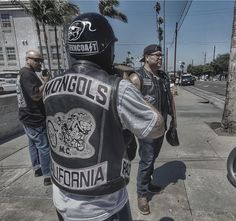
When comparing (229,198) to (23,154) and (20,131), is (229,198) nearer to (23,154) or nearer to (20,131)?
(23,154)

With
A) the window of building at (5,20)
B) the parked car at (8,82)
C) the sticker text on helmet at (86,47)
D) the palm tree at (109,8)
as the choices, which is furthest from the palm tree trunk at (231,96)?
the window of building at (5,20)

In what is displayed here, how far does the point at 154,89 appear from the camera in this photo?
2.97 metres

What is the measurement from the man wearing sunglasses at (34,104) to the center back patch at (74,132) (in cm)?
220

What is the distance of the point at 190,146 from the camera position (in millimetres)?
5379

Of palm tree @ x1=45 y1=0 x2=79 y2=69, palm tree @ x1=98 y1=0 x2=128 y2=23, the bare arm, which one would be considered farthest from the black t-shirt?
palm tree @ x1=98 y1=0 x2=128 y2=23

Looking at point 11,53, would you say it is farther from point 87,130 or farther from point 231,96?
point 87,130

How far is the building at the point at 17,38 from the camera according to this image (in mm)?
33375

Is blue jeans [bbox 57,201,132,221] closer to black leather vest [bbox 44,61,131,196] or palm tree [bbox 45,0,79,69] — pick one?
black leather vest [bbox 44,61,131,196]

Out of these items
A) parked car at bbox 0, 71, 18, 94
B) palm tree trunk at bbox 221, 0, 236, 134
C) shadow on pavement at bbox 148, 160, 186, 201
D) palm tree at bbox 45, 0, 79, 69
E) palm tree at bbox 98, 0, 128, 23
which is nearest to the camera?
shadow on pavement at bbox 148, 160, 186, 201

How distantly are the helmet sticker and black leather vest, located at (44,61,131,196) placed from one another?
145 millimetres

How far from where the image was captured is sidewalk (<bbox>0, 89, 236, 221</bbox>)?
2.99m

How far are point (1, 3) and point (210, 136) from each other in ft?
112

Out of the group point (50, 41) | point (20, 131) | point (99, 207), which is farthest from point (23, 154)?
point (50, 41)

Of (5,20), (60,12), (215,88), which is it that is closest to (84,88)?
(60,12)
